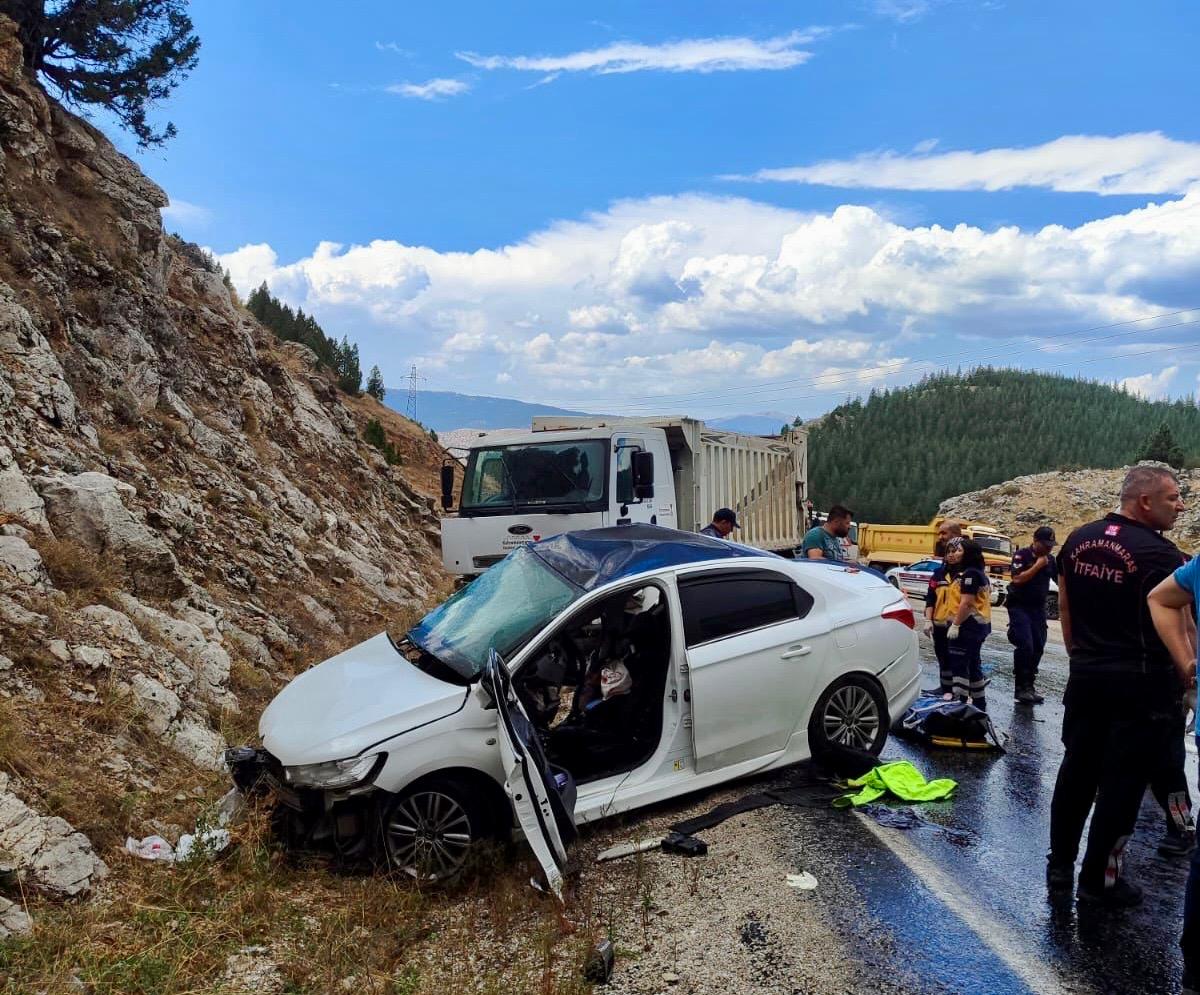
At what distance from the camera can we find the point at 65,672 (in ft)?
19.7

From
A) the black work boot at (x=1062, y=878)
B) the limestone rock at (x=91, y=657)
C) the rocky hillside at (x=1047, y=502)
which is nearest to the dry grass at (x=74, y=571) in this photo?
the limestone rock at (x=91, y=657)

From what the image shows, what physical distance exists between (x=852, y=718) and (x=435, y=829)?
279 centimetres

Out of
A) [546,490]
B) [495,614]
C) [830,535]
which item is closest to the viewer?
[495,614]

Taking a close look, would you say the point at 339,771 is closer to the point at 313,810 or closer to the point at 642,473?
the point at 313,810

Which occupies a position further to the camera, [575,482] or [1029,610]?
[575,482]

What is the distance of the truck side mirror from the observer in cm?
1063

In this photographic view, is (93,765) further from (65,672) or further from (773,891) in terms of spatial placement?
(773,891)

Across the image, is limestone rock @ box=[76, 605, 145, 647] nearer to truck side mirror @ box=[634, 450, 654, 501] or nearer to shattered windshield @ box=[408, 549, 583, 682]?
shattered windshield @ box=[408, 549, 583, 682]

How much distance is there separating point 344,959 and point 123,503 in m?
6.51

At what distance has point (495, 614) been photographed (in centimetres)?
559

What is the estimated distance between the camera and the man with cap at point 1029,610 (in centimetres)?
884

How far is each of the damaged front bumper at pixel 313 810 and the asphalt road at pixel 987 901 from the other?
2.29 m

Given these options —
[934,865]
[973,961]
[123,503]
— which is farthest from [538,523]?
[973,961]

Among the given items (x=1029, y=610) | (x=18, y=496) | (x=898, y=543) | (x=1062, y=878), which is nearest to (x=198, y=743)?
(x=18, y=496)
